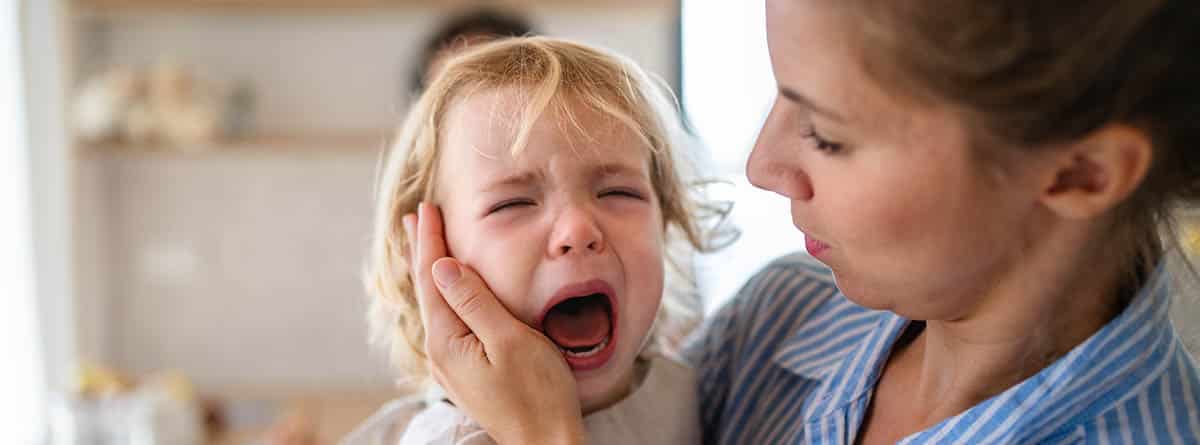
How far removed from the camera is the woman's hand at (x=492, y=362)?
893 millimetres

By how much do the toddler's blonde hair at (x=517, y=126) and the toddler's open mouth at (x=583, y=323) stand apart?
145 millimetres

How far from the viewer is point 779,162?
0.78 m

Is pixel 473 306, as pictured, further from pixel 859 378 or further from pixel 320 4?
pixel 320 4

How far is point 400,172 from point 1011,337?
2.03 ft

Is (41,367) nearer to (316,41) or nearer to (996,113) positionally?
(316,41)

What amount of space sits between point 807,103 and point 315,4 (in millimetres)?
2613

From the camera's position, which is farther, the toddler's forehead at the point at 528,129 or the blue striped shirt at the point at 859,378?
the toddler's forehead at the point at 528,129

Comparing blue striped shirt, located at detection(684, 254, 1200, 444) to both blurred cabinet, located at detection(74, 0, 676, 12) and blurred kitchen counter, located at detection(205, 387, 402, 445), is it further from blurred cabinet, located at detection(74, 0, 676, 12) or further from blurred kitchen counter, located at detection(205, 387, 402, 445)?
blurred cabinet, located at detection(74, 0, 676, 12)

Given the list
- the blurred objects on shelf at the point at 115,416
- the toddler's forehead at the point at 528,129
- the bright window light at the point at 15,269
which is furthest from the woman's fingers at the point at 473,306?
the bright window light at the point at 15,269

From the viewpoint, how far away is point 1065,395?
2.46 feet

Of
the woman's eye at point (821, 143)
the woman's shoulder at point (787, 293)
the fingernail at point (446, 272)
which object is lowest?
the woman's shoulder at point (787, 293)

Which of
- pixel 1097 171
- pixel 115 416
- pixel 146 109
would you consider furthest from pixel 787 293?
pixel 146 109

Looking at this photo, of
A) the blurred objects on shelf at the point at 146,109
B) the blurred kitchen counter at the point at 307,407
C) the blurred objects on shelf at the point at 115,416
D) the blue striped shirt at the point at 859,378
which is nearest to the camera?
the blue striped shirt at the point at 859,378

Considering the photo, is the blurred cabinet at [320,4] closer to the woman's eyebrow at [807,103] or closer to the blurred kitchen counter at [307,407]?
the blurred kitchen counter at [307,407]
